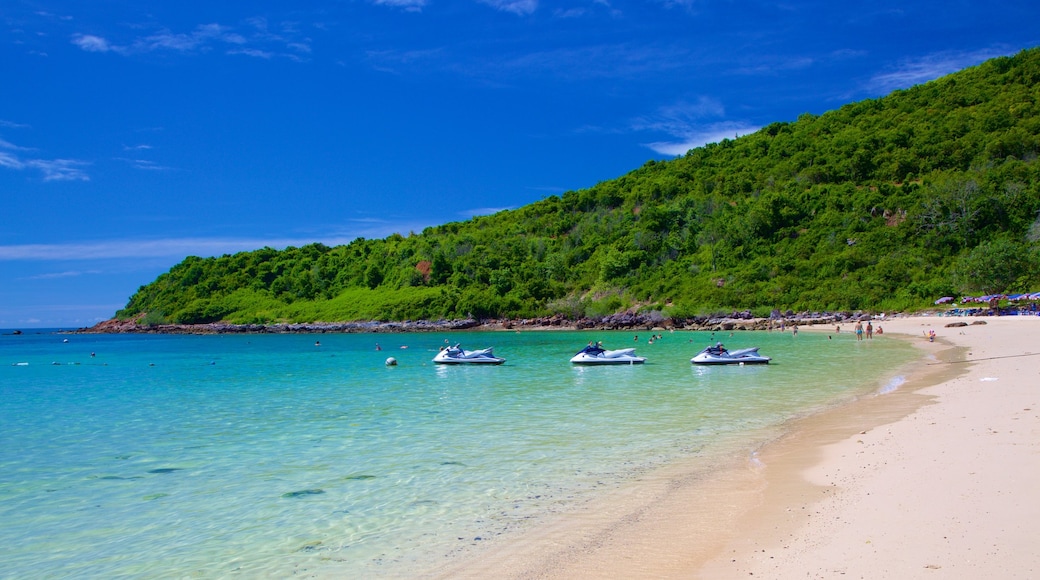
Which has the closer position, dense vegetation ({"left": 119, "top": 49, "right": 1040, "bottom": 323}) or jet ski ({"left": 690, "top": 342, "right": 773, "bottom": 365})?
jet ski ({"left": 690, "top": 342, "right": 773, "bottom": 365})

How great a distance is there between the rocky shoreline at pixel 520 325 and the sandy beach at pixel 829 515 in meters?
56.8

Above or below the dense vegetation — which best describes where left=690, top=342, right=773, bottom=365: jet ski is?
below

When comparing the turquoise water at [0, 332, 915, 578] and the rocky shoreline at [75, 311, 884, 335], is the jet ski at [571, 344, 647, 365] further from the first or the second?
the rocky shoreline at [75, 311, 884, 335]

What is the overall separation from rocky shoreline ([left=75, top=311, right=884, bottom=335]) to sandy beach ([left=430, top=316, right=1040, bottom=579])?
187 feet

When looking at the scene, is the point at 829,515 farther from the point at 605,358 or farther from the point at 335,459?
the point at 605,358

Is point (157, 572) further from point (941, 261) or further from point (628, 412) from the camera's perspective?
point (941, 261)

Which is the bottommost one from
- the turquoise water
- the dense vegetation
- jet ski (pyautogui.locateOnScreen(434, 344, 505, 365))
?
the turquoise water

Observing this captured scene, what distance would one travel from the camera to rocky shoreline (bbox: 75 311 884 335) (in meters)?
66.9

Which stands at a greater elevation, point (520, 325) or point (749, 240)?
point (749, 240)

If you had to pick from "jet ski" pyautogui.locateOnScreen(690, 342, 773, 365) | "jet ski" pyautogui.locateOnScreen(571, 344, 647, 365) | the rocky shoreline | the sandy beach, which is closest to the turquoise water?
the sandy beach

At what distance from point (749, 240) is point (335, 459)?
8548cm

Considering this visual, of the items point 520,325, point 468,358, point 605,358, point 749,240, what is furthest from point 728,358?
point 520,325

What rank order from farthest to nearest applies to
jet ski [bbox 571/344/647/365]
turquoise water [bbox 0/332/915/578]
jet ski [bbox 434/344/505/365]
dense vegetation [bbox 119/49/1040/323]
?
dense vegetation [bbox 119/49/1040/323], jet ski [bbox 434/344/505/365], jet ski [bbox 571/344/647/365], turquoise water [bbox 0/332/915/578]

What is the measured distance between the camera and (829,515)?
23.2ft
